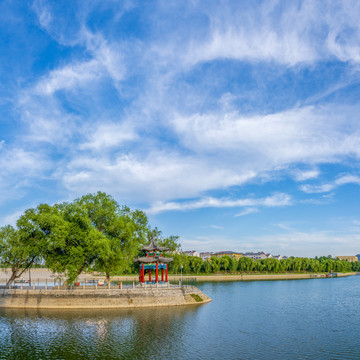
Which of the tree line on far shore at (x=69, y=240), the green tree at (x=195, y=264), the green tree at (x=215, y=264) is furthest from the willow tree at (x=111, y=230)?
the green tree at (x=215, y=264)

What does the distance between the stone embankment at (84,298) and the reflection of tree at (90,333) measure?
1.72 metres

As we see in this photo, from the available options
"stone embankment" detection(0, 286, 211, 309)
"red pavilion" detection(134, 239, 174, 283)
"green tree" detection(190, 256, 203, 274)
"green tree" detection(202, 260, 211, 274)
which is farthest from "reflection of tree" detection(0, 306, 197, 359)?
"green tree" detection(202, 260, 211, 274)

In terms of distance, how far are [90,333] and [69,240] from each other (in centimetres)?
1575

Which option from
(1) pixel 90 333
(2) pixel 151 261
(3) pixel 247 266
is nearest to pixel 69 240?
(2) pixel 151 261

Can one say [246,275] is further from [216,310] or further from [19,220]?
[19,220]

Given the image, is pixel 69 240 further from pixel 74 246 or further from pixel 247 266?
pixel 247 266

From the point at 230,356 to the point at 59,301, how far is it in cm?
2491

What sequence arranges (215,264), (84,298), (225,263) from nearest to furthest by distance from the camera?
(84,298) → (215,264) → (225,263)

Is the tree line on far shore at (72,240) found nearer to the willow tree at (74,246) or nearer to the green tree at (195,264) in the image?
the willow tree at (74,246)

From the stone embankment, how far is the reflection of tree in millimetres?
1720

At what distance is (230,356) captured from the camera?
2397 cm

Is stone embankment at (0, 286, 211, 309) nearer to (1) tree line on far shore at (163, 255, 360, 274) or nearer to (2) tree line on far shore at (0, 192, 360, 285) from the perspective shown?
(2) tree line on far shore at (0, 192, 360, 285)

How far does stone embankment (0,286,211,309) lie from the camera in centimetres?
4094

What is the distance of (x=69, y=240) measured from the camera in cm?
4281
